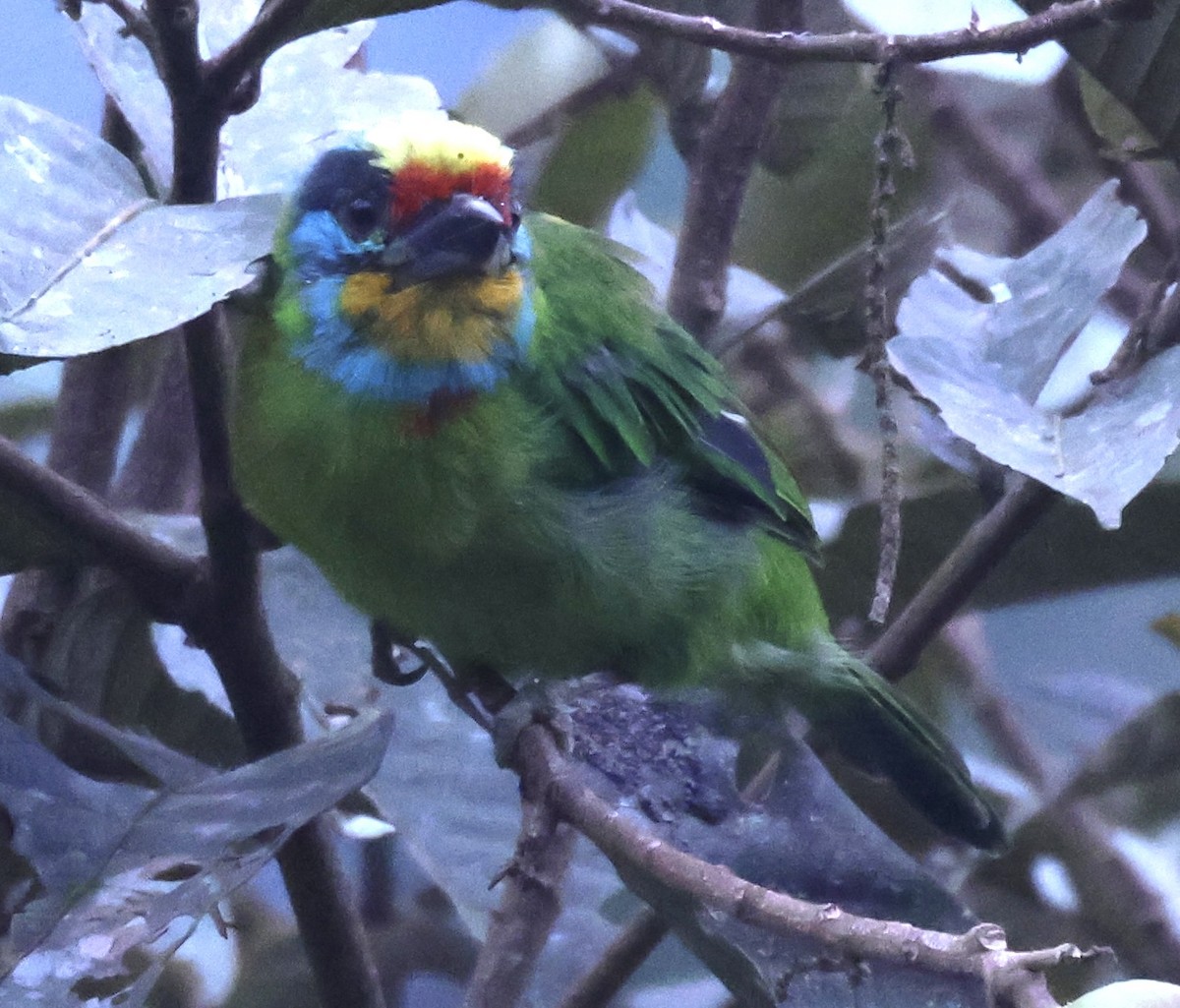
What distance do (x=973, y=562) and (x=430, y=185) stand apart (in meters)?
0.51

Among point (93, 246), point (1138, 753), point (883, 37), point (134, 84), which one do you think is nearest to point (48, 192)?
point (93, 246)

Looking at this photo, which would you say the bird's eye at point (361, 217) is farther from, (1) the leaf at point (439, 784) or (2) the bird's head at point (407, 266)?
(1) the leaf at point (439, 784)

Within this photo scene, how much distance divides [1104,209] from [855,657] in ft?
1.66

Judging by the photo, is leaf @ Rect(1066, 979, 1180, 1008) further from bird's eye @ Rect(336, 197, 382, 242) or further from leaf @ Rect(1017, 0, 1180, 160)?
leaf @ Rect(1017, 0, 1180, 160)

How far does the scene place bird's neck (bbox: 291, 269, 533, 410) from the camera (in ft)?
3.67

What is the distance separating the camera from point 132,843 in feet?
3.10

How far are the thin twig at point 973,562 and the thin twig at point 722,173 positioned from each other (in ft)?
1.17

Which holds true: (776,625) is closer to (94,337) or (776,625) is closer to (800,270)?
(800,270)

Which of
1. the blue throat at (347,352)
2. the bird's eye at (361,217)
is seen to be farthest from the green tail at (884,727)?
the bird's eye at (361,217)

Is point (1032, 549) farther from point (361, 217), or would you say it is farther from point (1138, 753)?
point (361, 217)

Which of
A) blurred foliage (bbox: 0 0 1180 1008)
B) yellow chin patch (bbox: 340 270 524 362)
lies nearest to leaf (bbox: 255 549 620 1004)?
blurred foliage (bbox: 0 0 1180 1008)

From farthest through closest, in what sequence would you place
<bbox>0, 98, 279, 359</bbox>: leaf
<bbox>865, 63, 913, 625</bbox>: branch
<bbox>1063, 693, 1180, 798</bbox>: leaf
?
1. <bbox>1063, 693, 1180, 798</bbox>: leaf
2. <bbox>865, 63, 913, 625</bbox>: branch
3. <bbox>0, 98, 279, 359</bbox>: leaf

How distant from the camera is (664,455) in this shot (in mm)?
1341

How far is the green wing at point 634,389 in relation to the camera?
125 cm
